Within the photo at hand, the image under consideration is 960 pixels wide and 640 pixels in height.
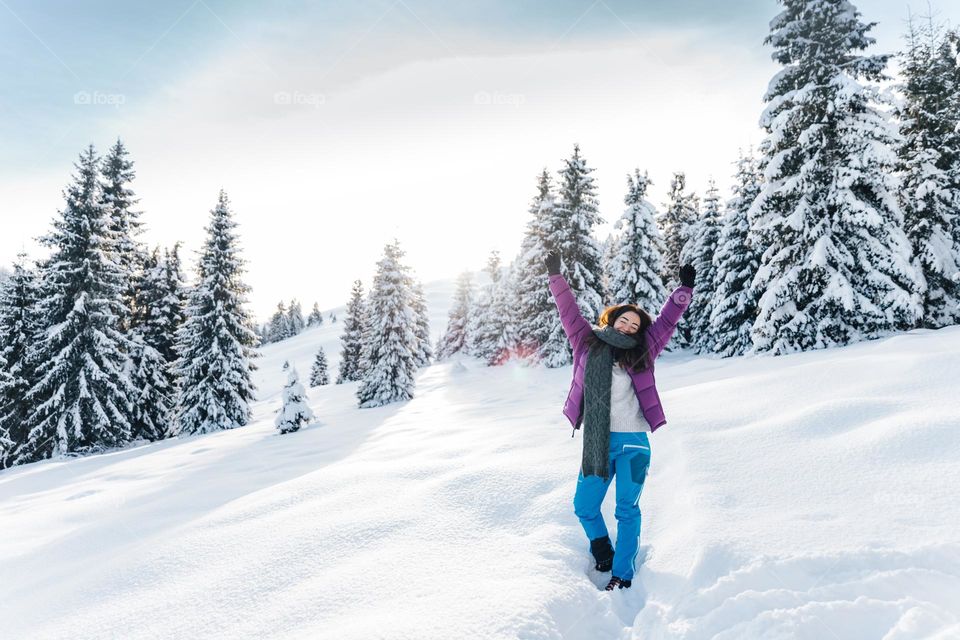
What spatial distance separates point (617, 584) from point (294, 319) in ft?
417

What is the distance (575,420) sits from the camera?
376cm

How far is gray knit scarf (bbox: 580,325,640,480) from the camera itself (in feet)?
11.4

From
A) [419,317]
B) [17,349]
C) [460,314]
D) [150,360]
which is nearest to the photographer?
[17,349]

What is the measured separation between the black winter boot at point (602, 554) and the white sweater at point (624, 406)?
0.87 metres

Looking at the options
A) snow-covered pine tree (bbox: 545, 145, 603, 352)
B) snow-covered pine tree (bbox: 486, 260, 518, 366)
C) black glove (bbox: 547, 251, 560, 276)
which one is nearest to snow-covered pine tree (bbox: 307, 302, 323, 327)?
snow-covered pine tree (bbox: 486, 260, 518, 366)

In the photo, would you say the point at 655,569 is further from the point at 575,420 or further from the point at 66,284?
the point at 66,284

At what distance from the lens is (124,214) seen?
23.9 meters

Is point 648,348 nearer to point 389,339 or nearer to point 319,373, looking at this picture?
point 389,339

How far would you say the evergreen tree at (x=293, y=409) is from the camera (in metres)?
17.4

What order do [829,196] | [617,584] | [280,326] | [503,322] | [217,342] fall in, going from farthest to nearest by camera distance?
[280,326] < [503,322] < [217,342] < [829,196] < [617,584]

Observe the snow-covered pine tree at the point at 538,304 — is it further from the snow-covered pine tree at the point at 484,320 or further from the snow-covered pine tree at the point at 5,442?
the snow-covered pine tree at the point at 5,442

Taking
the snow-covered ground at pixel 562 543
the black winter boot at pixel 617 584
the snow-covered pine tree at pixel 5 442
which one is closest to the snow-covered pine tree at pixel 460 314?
the snow-covered pine tree at pixel 5 442

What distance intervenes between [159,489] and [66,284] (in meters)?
17.0

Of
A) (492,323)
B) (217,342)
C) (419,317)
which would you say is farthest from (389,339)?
(492,323)
